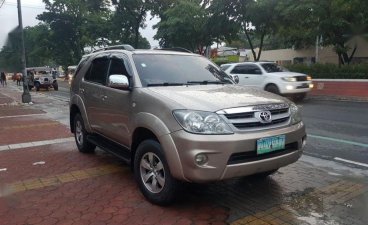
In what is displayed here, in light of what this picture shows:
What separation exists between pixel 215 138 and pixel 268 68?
1384 centimetres

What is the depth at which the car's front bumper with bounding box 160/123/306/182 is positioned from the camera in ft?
13.0

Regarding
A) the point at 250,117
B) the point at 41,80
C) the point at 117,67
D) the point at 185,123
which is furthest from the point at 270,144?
the point at 41,80

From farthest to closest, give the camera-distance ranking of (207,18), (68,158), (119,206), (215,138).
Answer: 1. (207,18)
2. (68,158)
3. (119,206)
4. (215,138)

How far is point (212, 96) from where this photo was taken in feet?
14.8

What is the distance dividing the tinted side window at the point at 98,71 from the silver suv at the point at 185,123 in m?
0.08

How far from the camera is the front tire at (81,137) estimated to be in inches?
281

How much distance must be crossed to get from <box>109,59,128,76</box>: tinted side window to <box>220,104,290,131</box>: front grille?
188 cm

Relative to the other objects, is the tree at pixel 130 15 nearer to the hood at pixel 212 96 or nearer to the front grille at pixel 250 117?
the hood at pixel 212 96

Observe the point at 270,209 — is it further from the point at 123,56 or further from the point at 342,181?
the point at 123,56

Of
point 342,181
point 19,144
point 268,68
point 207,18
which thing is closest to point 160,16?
point 207,18

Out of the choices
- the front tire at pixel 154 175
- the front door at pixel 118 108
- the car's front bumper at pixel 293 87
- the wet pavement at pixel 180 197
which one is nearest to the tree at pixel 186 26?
the car's front bumper at pixel 293 87

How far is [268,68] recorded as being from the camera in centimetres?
1723

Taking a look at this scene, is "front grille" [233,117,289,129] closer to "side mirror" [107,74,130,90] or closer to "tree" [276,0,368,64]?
"side mirror" [107,74,130,90]

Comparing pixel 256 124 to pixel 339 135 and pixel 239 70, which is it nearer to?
pixel 339 135
